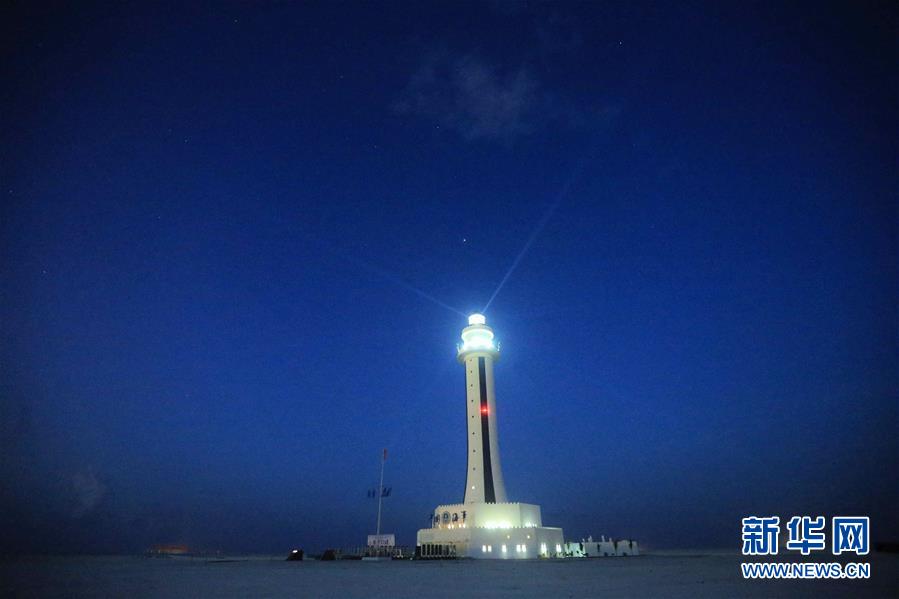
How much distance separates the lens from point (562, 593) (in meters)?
23.9

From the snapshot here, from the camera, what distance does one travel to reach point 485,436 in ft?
217

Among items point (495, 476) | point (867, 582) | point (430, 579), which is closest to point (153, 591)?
point (430, 579)

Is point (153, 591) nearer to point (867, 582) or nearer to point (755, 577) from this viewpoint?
point (755, 577)

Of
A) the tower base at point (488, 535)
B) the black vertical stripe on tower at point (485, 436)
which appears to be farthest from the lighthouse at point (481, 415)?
the tower base at point (488, 535)

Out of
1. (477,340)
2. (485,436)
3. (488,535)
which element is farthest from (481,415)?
(488,535)

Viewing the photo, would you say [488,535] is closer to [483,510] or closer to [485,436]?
[483,510]

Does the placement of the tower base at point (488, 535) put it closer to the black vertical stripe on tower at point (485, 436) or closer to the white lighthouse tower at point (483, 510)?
the white lighthouse tower at point (483, 510)

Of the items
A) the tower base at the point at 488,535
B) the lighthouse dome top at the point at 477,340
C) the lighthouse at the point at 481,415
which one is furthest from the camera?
the lighthouse dome top at the point at 477,340

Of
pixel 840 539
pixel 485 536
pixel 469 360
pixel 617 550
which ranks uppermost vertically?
pixel 469 360

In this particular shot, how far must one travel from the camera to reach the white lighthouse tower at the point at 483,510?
58.4 m

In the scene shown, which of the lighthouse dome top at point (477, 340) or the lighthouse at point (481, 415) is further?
the lighthouse dome top at point (477, 340)

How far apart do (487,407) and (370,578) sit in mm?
35303

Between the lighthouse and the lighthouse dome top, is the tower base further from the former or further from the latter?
the lighthouse dome top

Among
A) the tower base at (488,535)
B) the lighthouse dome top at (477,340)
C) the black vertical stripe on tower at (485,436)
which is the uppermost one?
the lighthouse dome top at (477,340)
